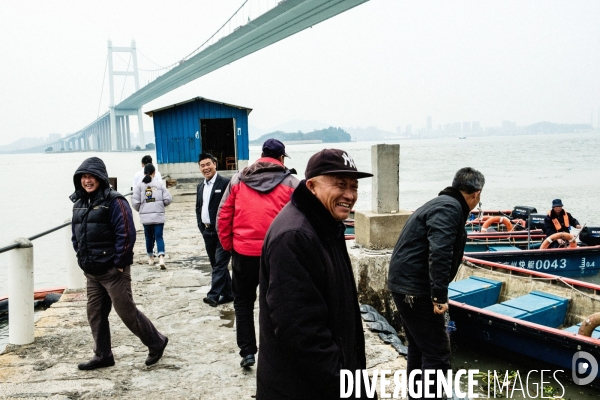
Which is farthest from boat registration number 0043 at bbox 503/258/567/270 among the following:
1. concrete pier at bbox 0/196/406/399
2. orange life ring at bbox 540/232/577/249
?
concrete pier at bbox 0/196/406/399

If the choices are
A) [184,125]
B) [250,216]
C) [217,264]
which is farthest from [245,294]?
[184,125]

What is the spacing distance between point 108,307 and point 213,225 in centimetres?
148

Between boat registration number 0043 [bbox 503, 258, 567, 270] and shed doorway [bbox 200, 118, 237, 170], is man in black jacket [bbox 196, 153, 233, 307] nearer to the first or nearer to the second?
boat registration number 0043 [bbox 503, 258, 567, 270]

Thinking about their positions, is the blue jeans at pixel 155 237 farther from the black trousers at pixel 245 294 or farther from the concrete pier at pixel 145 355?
the black trousers at pixel 245 294

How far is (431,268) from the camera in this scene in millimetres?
2836

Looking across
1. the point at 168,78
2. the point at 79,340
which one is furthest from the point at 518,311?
the point at 168,78

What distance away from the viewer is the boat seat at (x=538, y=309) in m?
5.69

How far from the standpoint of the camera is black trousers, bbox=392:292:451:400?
2881mm

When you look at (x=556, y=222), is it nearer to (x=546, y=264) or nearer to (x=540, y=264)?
(x=546, y=264)

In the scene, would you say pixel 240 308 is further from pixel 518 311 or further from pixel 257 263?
pixel 518 311

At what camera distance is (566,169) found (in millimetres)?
51188

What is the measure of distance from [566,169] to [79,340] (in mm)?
55621

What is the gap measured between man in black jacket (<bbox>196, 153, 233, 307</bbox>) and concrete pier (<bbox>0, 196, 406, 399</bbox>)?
153mm

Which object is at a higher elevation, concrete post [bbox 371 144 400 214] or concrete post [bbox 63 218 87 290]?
concrete post [bbox 371 144 400 214]
